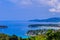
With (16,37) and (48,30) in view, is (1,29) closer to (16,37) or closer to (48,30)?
(16,37)

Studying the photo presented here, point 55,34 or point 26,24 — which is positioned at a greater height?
point 26,24

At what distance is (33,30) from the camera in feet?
8.71

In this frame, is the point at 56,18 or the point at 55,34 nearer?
the point at 55,34

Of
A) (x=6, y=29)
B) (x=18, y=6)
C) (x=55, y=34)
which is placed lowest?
(x=55, y=34)

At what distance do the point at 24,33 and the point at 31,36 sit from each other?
14cm

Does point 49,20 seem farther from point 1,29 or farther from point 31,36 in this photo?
point 1,29

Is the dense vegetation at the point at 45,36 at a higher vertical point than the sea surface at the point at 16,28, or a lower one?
lower

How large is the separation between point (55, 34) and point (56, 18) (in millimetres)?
355

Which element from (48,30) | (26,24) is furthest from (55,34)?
(26,24)

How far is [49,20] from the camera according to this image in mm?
2688

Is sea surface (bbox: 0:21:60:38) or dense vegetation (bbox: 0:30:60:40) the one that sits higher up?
sea surface (bbox: 0:21:60:38)

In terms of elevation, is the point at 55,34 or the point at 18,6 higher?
the point at 18,6

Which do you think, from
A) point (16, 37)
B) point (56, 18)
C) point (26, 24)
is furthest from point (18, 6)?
point (56, 18)

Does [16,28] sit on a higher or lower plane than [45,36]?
higher
